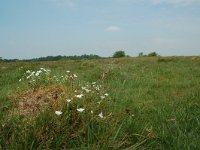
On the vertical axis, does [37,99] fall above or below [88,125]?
above

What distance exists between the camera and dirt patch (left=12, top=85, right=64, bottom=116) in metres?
5.38

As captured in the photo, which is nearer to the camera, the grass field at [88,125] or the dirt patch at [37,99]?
the grass field at [88,125]

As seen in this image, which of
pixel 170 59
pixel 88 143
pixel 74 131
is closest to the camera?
pixel 88 143

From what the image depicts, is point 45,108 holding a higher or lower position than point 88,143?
higher

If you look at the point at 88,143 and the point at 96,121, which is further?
the point at 96,121

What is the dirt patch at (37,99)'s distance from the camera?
5.38 metres

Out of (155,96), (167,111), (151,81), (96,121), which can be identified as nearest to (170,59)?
(151,81)

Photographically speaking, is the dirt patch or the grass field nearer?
the grass field

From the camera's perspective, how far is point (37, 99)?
20.4 feet

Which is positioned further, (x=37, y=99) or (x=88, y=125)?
(x=37, y=99)

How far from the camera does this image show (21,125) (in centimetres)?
475

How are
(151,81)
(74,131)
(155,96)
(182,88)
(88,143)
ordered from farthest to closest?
(151,81)
(182,88)
(155,96)
(74,131)
(88,143)

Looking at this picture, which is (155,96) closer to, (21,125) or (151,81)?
(151,81)

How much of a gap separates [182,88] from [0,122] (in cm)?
627
